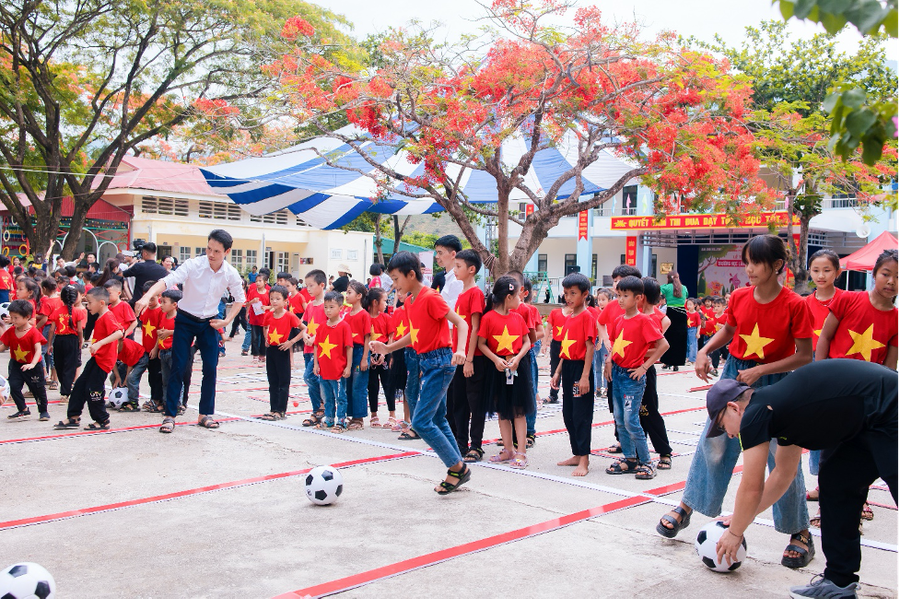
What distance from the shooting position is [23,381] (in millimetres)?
7691

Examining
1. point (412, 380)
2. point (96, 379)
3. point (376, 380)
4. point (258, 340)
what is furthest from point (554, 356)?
point (258, 340)

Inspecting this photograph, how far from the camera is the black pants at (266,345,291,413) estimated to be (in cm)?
809

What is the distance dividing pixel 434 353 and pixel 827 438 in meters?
2.76

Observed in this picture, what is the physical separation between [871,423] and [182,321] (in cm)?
593

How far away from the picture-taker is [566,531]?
14.5 ft

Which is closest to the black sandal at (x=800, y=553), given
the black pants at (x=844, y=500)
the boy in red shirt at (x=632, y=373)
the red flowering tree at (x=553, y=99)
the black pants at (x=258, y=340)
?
the black pants at (x=844, y=500)

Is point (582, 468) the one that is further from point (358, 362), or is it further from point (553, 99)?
point (553, 99)

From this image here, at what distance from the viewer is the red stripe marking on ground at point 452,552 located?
352 cm

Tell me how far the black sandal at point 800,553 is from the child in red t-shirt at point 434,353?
2045 millimetres

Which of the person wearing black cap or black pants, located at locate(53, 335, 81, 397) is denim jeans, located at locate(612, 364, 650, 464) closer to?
the person wearing black cap

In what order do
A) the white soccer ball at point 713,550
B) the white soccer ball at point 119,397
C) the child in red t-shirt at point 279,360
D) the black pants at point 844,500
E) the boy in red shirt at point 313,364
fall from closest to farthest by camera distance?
the black pants at point 844,500 < the white soccer ball at point 713,550 < the boy in red shirt at point 313,364 < the child in red t-shirt at point 279,360 < the white soccer ball at point 119,397

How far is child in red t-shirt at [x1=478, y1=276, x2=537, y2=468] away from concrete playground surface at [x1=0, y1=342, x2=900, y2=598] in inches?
15.1

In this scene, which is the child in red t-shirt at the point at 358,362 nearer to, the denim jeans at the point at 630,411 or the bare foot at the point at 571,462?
the bare foot at the point at 571,462

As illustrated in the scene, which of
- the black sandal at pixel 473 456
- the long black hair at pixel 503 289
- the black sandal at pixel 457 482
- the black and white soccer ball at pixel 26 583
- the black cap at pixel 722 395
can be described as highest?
the long black hair at pixel 503 289
